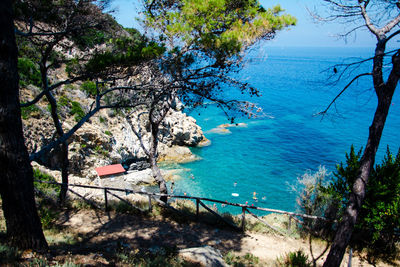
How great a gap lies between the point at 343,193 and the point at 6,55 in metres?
10.7

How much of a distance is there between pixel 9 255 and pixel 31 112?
18179 millimetres

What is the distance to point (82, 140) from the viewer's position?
22359 millimetres

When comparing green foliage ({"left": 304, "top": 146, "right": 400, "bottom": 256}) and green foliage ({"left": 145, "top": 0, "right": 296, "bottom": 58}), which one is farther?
green foliage ({"left": 145, "top": 0, "right": 296, "bottom": 58})

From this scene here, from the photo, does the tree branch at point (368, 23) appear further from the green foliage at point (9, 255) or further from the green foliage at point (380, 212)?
the green foliage at point (9, 255)

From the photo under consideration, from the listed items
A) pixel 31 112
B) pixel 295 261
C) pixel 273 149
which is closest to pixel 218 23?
pixel 295 261

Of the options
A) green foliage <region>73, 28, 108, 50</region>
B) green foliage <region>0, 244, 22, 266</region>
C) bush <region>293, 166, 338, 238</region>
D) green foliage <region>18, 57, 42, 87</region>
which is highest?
green foliage <region>18, 57, 42, 87</region>

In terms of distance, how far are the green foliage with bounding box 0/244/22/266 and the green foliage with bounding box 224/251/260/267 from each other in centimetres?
475

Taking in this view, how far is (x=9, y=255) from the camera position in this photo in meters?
4.82

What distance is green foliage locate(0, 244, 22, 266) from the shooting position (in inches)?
182

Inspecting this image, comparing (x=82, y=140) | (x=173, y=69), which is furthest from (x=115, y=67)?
(x=82, y=140)

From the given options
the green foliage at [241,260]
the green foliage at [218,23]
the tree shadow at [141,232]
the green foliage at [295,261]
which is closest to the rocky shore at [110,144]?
the tree shadow at [141,232]

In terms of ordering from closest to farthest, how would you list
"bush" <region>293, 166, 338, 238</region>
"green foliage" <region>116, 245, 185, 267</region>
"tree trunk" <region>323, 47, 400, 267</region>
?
"tree trunk" <region>323, 47, 400, 267</region>
"green foliage" <region>116, 245, 185, 267</region>
"bush" <region>293, 166, 338, 238</region>

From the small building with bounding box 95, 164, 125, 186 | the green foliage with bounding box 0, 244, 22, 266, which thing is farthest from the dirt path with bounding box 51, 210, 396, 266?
the small building with bounding box 95, 164, 125, 186

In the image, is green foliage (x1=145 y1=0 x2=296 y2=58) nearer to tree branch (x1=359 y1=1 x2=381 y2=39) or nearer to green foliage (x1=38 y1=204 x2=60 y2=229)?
tree branch (x1=359 y1=1 x2=381 y2=39)
